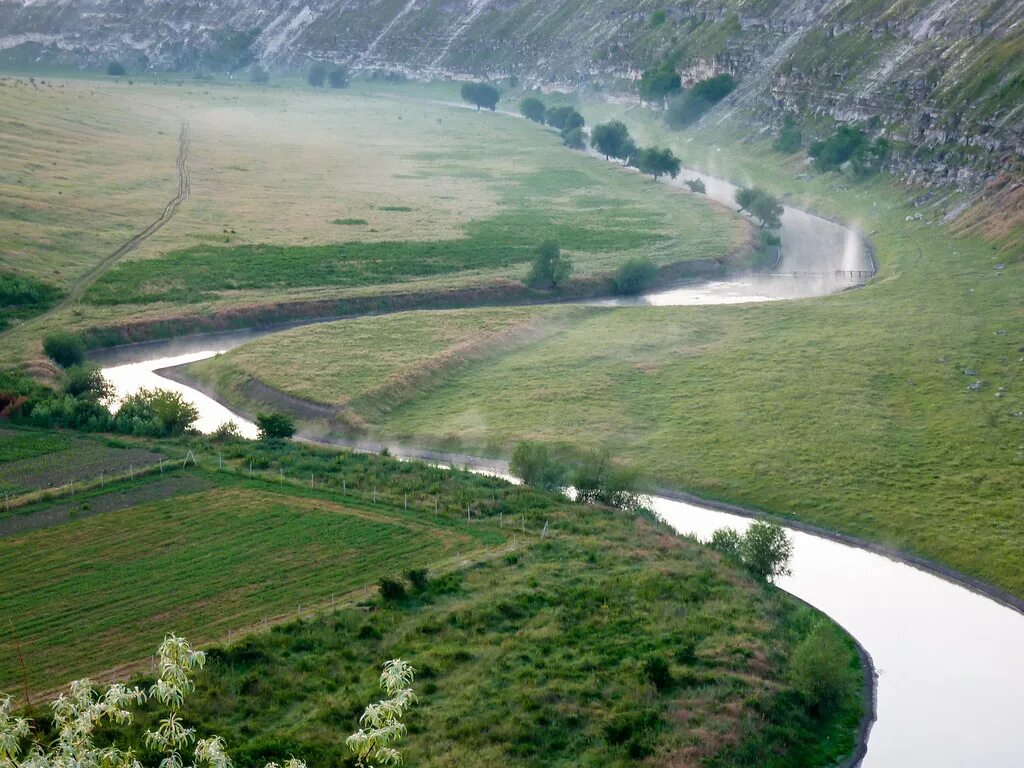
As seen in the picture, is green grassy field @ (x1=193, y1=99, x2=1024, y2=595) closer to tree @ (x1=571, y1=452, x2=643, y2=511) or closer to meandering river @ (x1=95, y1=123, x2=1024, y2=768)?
meandering river @ (x1=95, y1=123, x2=1024, y2=768)

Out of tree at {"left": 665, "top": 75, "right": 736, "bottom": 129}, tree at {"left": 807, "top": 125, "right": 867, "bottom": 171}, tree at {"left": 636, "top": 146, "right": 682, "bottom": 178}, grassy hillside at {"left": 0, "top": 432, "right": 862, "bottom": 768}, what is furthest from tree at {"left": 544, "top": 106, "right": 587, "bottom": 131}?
grassy hillside at {"left": 0, "top": 432, "right": 862, "bottom": 768}

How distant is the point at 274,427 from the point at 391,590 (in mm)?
19120

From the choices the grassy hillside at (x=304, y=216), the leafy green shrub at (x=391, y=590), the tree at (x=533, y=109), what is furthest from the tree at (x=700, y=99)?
the leafy green shrub at (x=391, y=590)

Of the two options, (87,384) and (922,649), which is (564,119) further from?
(922,649)

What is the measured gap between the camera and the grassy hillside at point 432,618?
3366 cm

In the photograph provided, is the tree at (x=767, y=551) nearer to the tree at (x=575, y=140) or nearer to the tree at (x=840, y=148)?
the tree at (x=840, y=148)

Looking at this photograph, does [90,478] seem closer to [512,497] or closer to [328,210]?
[512,497]

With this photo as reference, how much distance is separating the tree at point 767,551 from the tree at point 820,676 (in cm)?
780

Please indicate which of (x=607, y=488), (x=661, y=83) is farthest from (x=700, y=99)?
(x=607, y=488)

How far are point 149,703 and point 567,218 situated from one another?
86181mm

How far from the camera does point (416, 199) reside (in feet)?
407

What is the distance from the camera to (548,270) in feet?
295

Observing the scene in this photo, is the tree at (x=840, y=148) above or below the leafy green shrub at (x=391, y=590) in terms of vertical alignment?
above

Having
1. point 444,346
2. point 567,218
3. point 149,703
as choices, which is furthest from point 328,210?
point 149,703
